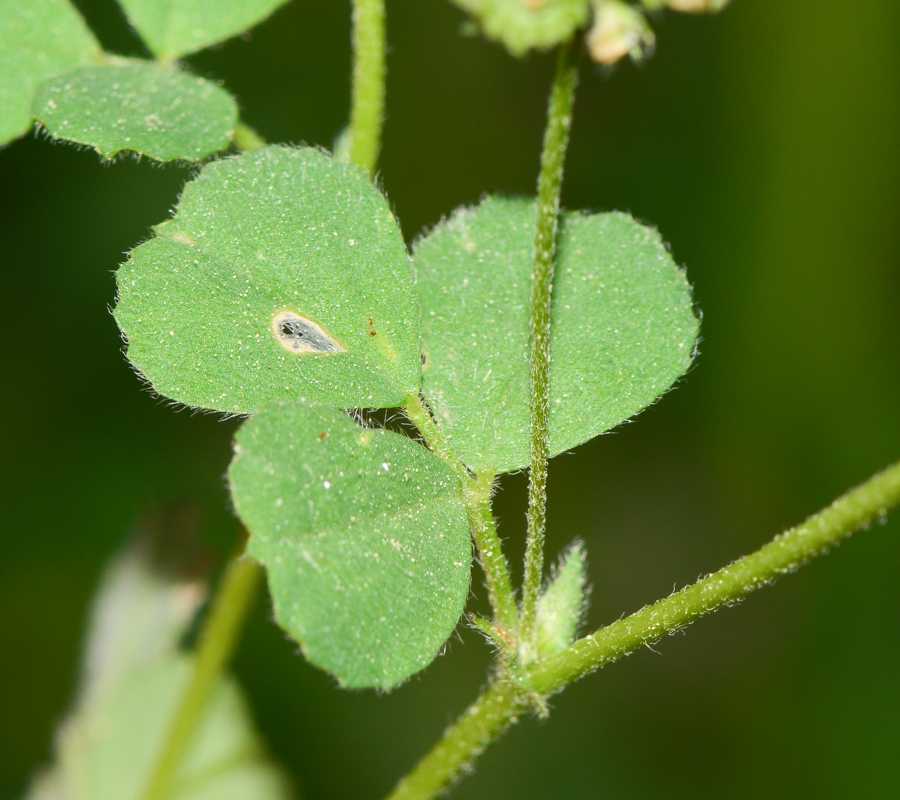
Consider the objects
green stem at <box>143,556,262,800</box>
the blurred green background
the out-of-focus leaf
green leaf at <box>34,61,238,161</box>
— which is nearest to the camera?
green leaf at <box>34,61,238,161</box>

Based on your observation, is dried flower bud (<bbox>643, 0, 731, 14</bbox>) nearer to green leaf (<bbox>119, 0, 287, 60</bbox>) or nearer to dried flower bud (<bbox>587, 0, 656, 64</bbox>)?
dried flower bud (<bbox>587, 0, 656, 64</bbox>)

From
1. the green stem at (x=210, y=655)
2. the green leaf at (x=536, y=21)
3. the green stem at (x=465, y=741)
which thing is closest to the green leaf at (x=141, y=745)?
the green stem at (x=210, y=655)

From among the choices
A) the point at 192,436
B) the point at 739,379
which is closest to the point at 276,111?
the point at 192,436

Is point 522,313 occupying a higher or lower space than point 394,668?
higher

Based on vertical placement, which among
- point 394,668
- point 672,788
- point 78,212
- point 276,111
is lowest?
point 672,788

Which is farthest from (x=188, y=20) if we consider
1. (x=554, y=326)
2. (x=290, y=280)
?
(x=554, y=326)

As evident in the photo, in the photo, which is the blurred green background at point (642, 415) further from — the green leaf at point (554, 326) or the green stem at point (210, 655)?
the green leaf at point (554, 326)

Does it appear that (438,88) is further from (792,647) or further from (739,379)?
(792,647)

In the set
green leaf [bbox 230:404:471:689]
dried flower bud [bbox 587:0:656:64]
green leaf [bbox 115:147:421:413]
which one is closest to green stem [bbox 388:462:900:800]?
green leaf [bbox 230:404:471:689]
